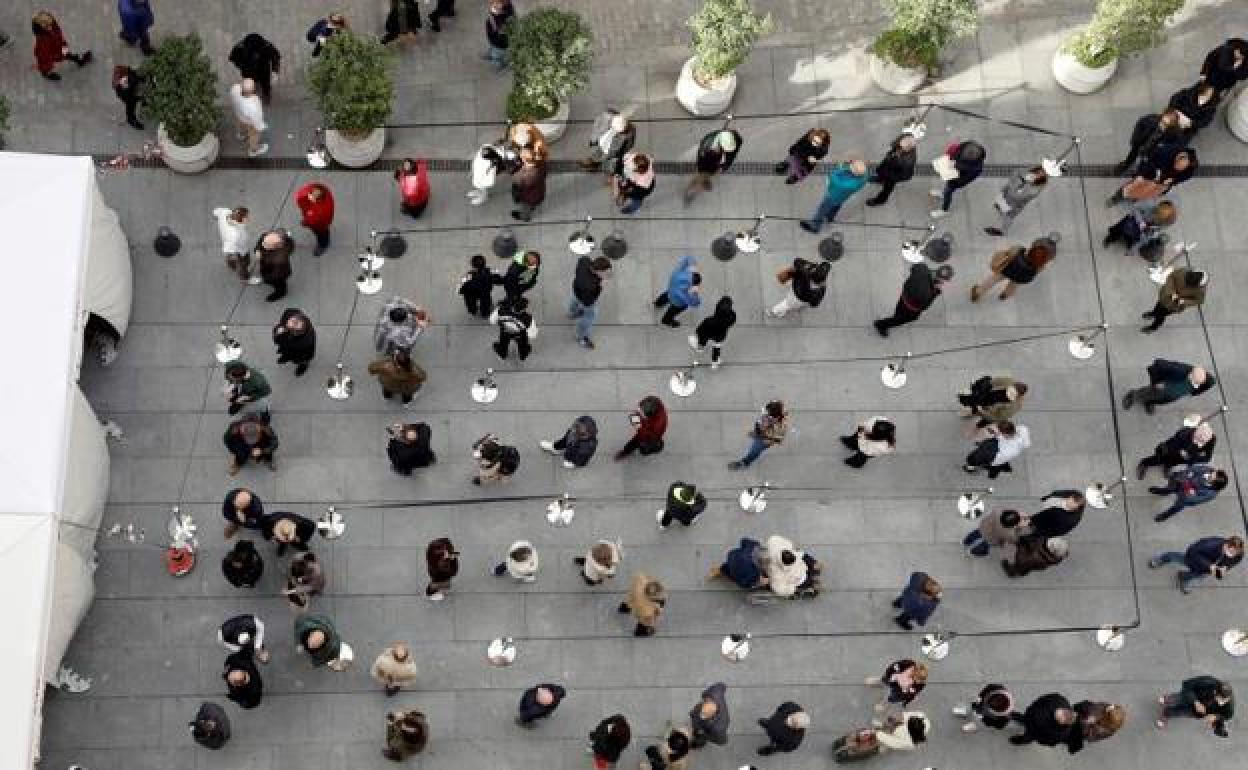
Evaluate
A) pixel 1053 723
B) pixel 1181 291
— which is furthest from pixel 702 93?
pixel 1053 723

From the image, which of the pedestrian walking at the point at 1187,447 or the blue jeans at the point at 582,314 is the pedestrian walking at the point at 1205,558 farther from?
the blue jeans at the point at 582,314

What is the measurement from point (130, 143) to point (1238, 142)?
1585 cm

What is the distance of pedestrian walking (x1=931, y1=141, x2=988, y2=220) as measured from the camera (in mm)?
18938

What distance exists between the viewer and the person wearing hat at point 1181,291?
18.7 m

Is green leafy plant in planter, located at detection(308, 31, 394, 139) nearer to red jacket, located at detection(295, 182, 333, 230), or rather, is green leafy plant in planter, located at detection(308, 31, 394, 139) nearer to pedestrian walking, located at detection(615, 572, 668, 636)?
red jacket, located at detection(295, 182, 333, 230)

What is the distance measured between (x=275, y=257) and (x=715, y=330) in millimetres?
5525

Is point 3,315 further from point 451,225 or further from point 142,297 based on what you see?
point 451,225

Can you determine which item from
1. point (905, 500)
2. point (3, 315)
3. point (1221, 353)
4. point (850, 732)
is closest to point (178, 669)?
point (3, 315)

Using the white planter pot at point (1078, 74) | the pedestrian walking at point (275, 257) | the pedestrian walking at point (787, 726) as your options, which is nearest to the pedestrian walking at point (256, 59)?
the pedestrian walking at point (275, 257)

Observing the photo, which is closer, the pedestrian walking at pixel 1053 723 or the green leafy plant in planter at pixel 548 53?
the pedestrian walking at pixel 1053 723

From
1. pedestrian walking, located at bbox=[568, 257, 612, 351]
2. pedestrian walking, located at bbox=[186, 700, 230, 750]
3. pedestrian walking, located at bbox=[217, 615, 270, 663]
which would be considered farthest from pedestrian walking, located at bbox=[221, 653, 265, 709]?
pedestrian walking, located at bbox=[568, 257, 612, 351]

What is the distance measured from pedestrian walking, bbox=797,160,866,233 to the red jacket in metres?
6.44

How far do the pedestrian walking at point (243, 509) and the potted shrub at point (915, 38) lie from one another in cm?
1061

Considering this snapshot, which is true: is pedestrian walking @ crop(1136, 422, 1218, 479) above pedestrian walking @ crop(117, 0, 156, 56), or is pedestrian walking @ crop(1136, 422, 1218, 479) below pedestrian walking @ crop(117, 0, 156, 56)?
below
